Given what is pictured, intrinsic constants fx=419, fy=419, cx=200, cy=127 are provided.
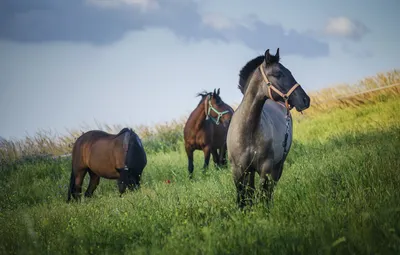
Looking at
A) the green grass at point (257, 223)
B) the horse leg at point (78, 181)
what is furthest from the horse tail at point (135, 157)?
the horse leg at point (78, 181)

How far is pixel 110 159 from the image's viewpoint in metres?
8.66

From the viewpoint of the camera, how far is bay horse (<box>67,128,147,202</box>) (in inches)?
326

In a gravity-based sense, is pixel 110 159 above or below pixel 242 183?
above

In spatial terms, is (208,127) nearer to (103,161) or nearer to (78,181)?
(103,161)

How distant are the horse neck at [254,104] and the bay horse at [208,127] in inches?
182

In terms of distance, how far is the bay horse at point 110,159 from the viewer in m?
8.28

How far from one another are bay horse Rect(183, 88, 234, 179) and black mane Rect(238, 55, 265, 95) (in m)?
4.24

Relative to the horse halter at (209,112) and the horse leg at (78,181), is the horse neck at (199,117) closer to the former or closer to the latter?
the horse halter at (209,112)

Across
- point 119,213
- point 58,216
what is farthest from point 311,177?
point 58,216

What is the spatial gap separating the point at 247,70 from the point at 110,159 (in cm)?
412

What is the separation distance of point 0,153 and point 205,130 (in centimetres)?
957

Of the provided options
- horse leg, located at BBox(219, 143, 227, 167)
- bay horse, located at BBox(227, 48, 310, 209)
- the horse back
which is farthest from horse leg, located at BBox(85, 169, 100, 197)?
bay horse, located at BBox(227, 48, 310, 209)

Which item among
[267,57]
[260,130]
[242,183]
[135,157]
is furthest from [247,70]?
[135,157]

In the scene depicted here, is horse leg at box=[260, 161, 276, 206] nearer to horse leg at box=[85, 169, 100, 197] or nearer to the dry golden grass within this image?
horse leg at box=[85, 169, 100, 197]
